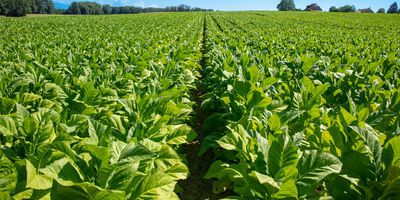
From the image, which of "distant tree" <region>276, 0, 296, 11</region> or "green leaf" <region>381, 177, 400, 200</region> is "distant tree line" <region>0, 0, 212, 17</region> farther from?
"green leaf" <region>381, 177, 400, 200</region>

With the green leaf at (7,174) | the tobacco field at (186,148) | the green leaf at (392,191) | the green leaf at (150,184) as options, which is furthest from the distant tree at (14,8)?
the green leaf at (392,191)

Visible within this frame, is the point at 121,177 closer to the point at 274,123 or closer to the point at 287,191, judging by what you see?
the point at 287,191

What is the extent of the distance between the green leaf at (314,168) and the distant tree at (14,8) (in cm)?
7314

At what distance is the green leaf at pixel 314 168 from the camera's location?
195cm

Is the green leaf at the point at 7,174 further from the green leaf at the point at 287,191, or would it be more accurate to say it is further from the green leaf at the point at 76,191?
the green leaf at the point at 287,191

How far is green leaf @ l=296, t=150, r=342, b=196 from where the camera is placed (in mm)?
1948

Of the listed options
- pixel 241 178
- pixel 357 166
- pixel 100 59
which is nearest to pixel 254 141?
pixel 241 178

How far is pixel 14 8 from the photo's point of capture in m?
62.8

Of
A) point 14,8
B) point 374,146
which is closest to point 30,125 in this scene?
point 374,146

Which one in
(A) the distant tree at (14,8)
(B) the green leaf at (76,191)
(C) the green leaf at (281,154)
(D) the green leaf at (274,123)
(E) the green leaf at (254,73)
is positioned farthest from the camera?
(A) the distant tree at (14,8)

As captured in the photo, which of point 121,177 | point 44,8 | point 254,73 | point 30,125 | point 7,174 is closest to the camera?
point 121,177

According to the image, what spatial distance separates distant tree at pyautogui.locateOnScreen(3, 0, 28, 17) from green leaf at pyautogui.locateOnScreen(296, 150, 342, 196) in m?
73.1

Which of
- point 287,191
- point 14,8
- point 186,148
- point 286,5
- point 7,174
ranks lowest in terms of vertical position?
point 186,148

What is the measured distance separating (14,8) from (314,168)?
74.0 m
